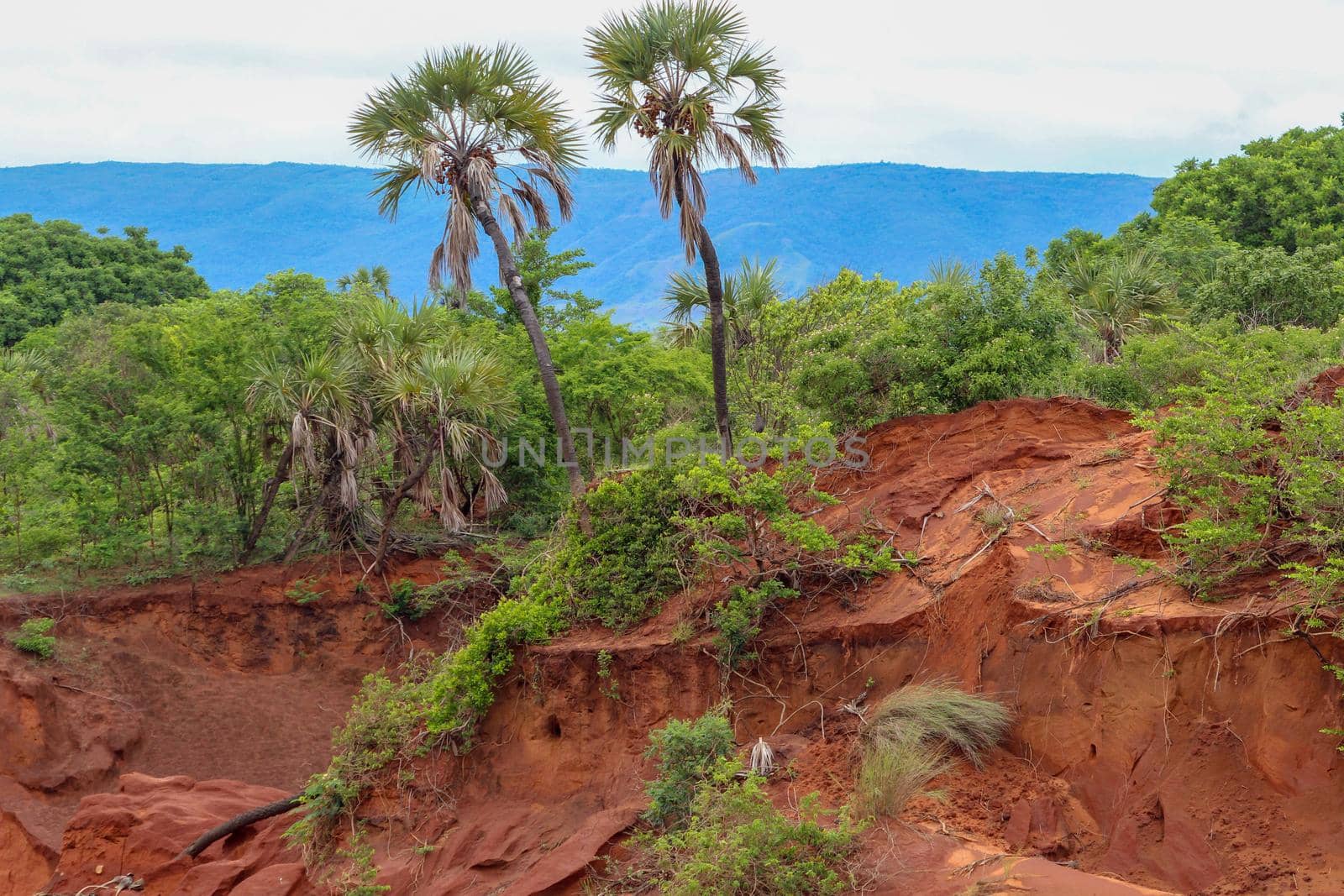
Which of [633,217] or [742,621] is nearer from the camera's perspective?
[742,621]

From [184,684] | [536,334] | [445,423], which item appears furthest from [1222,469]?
[184,684]

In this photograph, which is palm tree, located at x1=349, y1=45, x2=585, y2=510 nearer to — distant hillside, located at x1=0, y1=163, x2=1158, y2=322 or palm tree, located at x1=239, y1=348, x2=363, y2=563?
palm tree, located at x1=239, y1=348, x2=363, y2=563

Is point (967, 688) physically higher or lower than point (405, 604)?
higher

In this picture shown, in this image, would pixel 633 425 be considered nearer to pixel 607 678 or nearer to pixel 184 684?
pixel 184 684

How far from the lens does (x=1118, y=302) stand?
21.1 meters

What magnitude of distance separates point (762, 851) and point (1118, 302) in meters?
15.9

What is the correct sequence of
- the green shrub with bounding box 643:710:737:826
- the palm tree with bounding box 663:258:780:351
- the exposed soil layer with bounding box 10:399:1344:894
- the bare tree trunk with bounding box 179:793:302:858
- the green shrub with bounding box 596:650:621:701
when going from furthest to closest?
the palm tree with bounding box 663:258:780:351
the bare tree trunk with bounding box 179:793:302:858
the green shrub with bounding box 596:650:621:701
the green shrub with bounding box 643:710:737:826
the exposed soil layer with bounding box 10:399:1344:894

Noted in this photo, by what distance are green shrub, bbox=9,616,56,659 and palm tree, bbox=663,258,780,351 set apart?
471 inches

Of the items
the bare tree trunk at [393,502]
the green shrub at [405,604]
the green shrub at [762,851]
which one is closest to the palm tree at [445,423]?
the bare tree trunk at [393,502]

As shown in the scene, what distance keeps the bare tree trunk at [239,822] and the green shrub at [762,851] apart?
7.18m

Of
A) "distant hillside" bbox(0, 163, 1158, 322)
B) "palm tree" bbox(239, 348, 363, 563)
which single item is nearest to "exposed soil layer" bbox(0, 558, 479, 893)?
"palm tree" bbox(239, 348, 363, 563)

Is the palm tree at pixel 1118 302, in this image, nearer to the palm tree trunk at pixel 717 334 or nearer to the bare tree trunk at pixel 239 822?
the palm tree trunk at pixel 717 334

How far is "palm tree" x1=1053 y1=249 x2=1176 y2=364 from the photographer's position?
21.1 meters

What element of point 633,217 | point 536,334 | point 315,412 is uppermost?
point 633,217
